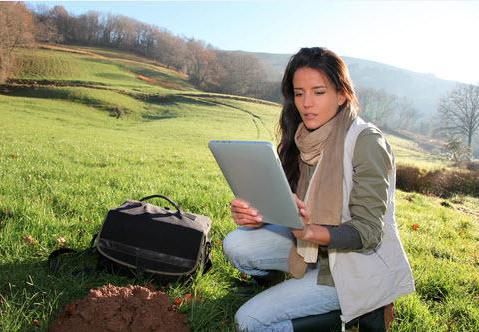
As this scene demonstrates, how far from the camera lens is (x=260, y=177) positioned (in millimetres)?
2381

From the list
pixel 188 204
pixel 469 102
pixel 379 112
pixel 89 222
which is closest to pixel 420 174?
pixel 188 204

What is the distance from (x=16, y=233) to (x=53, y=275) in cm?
95

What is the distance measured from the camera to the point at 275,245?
344 centimetres

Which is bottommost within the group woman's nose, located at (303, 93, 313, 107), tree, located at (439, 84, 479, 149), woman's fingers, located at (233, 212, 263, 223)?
woman's fingers, located at (233, 212, 263, 223)

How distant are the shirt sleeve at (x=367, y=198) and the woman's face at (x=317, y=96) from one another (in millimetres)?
375

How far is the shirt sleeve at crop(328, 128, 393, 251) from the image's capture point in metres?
2.45

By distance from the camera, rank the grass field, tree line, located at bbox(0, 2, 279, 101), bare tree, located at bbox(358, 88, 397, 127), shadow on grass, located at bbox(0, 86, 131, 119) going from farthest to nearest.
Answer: bare tree, located at bbox(358, 88, 397, 127) → tree line, located at bbox(0, 2, 279, 101) → shadow on grass, located at bbox(0, 86, 131, 119) → the grass field

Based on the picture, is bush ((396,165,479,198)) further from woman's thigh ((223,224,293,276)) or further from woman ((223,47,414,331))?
woman ((223,47,414,331))

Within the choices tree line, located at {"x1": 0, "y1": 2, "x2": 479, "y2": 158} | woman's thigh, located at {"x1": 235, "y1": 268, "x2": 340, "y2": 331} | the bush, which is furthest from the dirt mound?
tree line, located at {"x1": 0, "y1": 2, "x2": 479, "y2": 158}

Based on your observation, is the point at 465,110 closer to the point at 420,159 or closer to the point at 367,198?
the point at 420,159

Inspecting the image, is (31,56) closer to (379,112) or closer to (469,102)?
(469,102)

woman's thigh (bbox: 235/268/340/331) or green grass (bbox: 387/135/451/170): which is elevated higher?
woman's thigh (bbox: 235/268/340/331)

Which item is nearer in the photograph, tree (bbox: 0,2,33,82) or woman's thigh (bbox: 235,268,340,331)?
woman's thigh (bbox: 235,268,340,331)

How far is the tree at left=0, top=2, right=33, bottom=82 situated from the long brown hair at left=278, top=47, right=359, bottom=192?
177 ft
